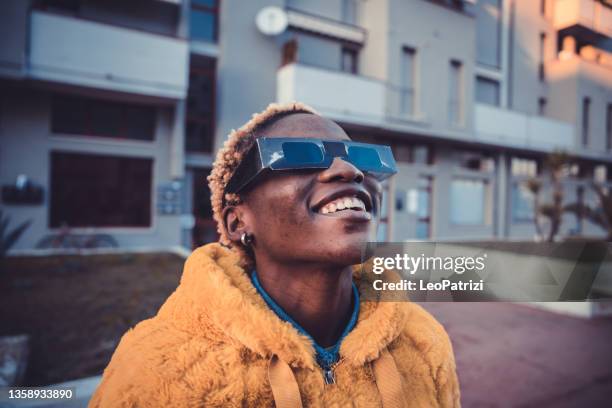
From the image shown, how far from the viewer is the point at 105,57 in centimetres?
775

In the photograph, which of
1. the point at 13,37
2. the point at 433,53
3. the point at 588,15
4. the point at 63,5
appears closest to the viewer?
the point at 588,15

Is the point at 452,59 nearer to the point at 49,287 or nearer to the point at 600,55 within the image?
the point at 600,55

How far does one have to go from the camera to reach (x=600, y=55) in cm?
468

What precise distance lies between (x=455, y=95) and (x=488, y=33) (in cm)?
314

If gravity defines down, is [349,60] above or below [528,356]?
above

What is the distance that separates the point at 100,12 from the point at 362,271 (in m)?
10.3

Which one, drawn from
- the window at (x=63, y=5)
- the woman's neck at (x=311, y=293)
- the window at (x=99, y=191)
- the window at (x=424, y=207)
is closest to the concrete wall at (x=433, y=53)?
the window at (x=424, y=207)

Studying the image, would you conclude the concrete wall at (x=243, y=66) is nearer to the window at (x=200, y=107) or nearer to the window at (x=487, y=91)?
the window at (x=200, y=107)

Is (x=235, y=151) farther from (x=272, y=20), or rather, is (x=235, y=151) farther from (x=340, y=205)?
(x=272, y=20)

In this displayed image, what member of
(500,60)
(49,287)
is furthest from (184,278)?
(500,60)

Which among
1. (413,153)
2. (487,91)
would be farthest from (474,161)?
(413,153)

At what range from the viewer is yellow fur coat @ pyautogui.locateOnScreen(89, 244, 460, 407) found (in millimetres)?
868

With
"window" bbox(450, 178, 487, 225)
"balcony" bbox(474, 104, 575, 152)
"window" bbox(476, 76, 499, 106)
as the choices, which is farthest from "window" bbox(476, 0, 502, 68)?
"window" bbox(450, 178, 487, 225)

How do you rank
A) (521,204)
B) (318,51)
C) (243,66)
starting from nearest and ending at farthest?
1. (243,66)
2. (318,51)
3. (521,204)
